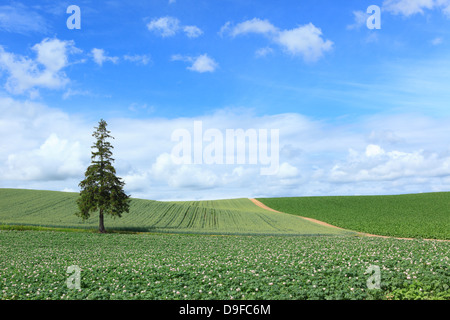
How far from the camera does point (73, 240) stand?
110 feet

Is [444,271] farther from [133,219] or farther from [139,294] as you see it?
[133,219]

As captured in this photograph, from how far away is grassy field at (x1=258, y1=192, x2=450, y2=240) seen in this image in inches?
2028

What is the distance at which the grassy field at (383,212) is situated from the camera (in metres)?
51.5

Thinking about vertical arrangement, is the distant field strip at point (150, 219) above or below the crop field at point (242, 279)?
below

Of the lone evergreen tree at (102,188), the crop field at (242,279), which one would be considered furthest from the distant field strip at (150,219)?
the crop field at (242,279)

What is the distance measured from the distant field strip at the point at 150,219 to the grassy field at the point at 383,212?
29.8ft

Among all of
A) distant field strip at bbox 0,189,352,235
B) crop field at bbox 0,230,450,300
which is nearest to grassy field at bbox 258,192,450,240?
distant field strip at bbox 0,189,352,235

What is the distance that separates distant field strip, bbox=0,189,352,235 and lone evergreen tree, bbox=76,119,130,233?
4.56m

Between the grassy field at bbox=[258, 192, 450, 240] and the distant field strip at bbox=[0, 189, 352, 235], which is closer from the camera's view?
the distant field strip at bbox=[0, 189, 352, 235]

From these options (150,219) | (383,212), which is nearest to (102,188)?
(150,219)

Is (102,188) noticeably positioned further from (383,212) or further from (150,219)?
(383,212)

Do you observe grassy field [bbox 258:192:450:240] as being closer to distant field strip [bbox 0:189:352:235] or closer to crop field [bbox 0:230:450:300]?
distant field strip [bbox 0:189:352:235]

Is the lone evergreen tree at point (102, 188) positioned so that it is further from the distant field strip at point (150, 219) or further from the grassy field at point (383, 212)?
the grassy field at point (383, 212)

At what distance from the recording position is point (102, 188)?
148 feet
